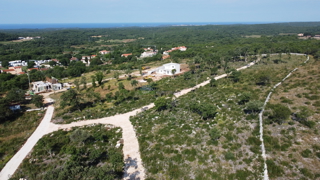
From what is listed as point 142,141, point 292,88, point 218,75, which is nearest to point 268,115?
point 292,88

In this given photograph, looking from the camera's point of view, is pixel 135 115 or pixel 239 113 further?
pixel 135 115

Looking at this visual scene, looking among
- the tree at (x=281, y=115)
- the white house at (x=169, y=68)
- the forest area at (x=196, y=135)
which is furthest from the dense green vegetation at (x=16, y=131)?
the white house at (x=169, y=68)

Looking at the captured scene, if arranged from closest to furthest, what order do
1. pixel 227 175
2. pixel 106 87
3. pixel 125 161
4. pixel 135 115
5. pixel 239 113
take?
1. pixel 227 175
2. pixel 125 161
3. pixel 239 113
4. pixel 135 115
5. pixel 106 87

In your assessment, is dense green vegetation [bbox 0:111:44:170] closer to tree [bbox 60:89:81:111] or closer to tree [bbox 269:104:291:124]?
tree [bbox 60:89:81:111]

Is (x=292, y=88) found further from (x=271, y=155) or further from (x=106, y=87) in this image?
(x=106, y=87)

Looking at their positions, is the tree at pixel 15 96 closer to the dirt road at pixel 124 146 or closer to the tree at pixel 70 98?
the dirt road at pixel 124 146

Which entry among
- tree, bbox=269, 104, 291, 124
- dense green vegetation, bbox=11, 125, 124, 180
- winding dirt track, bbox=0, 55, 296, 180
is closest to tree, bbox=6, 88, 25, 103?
winding dirt track, bbox=0, 55, 296, 180
